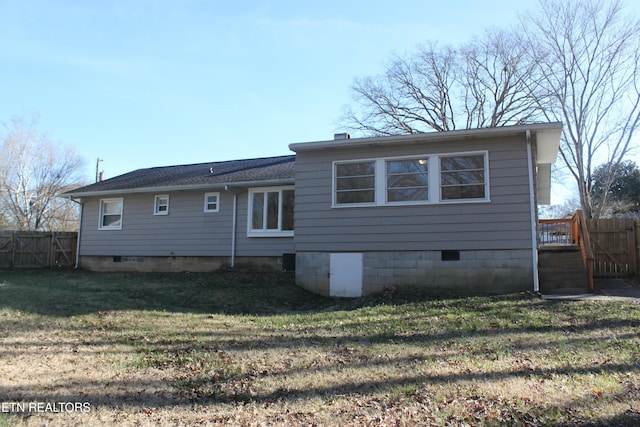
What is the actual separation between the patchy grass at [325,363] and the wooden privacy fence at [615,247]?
575 cm

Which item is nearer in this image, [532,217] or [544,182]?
[532,217]

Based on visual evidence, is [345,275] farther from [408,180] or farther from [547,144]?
[547,144]

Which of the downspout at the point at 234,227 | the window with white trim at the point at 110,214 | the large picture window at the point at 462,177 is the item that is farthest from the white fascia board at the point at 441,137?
the window with white trim at the point at 110,214

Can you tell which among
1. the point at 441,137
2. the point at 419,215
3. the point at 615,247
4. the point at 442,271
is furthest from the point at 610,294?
the point at 441,137

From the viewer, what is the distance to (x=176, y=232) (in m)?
14.6

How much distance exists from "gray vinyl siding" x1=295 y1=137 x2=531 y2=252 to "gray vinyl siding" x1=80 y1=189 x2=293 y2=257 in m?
2.56

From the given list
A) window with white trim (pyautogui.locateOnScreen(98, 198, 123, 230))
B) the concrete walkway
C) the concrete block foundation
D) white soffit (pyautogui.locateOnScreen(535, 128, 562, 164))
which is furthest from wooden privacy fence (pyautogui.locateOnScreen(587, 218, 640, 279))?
window with white trim (pyautogui.locateOnScreen(98, 198, 123, 230))

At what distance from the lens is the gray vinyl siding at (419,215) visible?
30.2 feet

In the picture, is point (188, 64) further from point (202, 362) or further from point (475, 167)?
point (202, 362)

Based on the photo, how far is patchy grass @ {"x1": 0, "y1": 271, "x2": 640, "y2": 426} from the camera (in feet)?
11.9

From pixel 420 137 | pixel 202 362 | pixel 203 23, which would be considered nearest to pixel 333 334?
pixel 202 362

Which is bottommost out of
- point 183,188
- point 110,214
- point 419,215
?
point 419,215

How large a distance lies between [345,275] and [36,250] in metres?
13.7

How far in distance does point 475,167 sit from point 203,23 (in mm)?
7289
